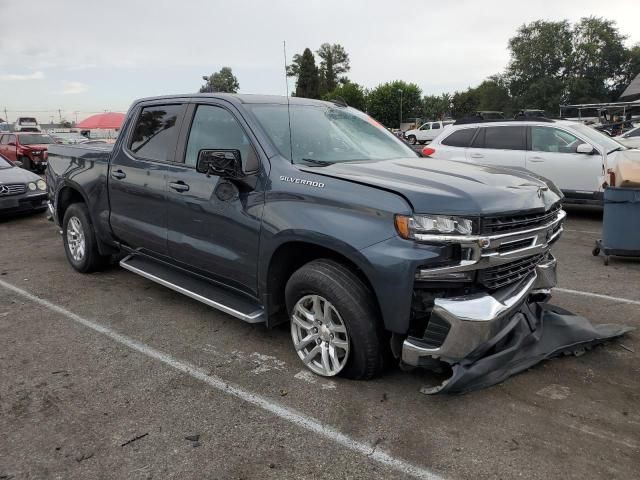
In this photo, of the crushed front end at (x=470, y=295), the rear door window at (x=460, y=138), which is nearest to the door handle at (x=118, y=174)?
the crushed front end at (x=470, y=295)

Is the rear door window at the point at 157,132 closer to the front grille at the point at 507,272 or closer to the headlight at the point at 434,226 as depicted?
the headlight at the point at 434,226

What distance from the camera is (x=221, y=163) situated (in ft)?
11.6

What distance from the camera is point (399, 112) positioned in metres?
68.1

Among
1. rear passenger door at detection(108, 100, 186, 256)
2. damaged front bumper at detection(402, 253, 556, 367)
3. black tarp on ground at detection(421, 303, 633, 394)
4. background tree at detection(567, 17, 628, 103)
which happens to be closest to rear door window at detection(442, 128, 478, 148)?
black tarp on ground at detection(421, 303, 633, 394)

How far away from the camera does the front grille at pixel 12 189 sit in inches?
383

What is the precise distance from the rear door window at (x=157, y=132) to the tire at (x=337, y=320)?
6.17ft

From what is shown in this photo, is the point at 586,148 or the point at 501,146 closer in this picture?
the point at 586,148

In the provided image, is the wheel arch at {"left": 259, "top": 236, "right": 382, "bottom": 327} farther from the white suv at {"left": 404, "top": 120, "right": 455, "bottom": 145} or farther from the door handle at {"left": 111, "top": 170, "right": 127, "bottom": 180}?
the white suv at {"left": 404, "top": 120, "right": 455, "bottom": 145}

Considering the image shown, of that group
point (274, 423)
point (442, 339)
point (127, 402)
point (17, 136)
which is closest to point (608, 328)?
point (442, 339)

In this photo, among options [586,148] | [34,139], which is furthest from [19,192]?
[34,139]

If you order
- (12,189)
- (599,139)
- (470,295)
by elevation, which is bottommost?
(470,295)

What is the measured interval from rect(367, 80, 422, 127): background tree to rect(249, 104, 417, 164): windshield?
213 ft

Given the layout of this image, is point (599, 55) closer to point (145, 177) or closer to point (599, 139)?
point (599, 139)

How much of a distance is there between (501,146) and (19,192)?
29.8 feet
